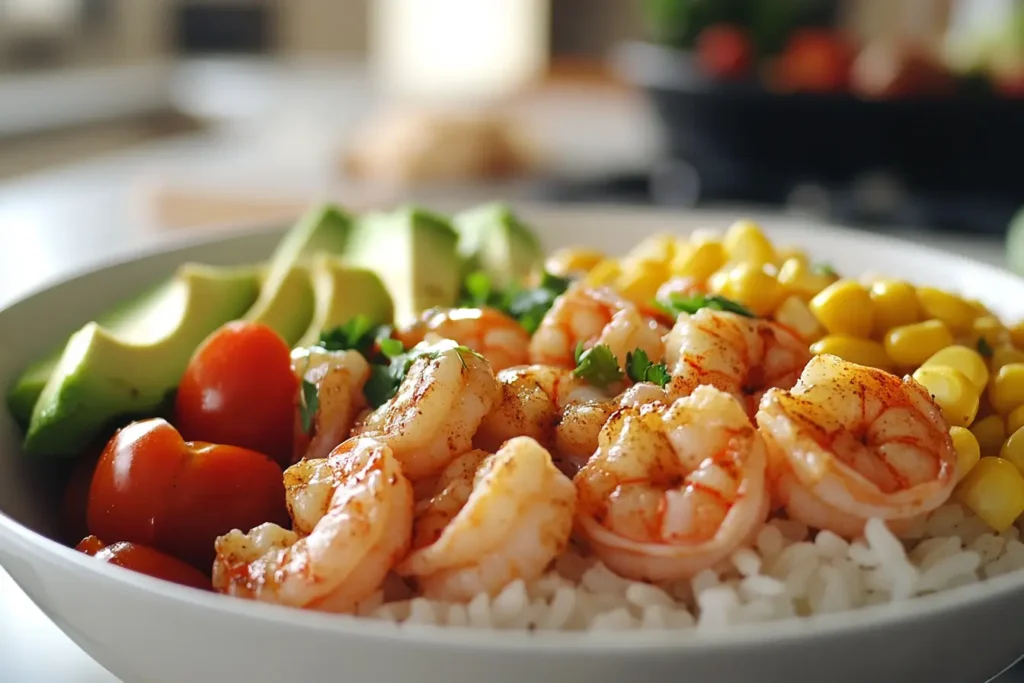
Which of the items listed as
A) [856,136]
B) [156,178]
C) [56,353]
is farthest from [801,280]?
[156,178]

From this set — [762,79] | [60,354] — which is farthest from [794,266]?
[762,79]

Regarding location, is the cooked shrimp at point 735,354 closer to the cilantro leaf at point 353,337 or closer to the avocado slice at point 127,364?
the cilantro leaf at point 353,337

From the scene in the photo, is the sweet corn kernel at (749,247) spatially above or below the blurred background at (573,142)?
above

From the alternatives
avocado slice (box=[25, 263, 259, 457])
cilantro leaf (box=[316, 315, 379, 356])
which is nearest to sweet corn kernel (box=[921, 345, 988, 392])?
cilantro leaf (box=[316, 315, 379, 356])

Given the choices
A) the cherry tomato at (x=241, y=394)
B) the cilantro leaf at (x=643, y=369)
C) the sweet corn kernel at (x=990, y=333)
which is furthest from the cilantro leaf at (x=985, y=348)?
the cherry tomato at (x=241, y=394)

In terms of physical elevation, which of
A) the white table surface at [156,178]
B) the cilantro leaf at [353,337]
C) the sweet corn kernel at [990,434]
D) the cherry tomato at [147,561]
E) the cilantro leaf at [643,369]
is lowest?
the white table surface at [156,178]

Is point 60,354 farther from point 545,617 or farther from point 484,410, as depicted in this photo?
point 545,617

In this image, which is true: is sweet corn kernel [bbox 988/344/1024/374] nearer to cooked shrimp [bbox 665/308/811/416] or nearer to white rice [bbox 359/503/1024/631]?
cooked shrimp [bbox 665/308/811/416]
